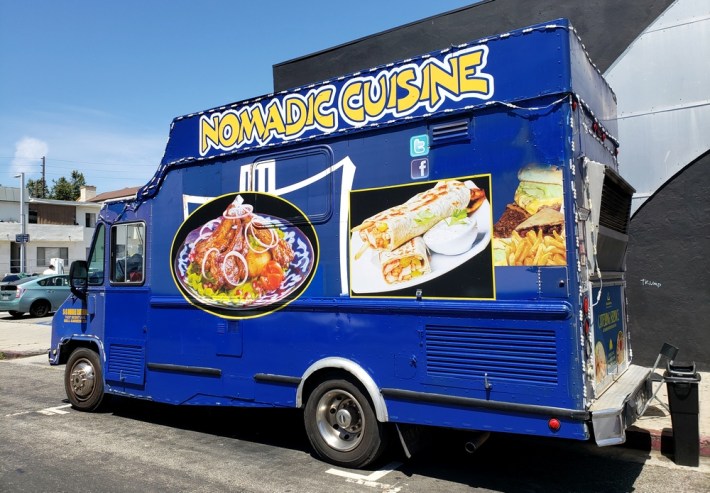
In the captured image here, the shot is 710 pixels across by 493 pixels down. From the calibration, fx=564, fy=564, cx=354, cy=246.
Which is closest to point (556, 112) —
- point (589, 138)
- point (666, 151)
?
point (589, 138)

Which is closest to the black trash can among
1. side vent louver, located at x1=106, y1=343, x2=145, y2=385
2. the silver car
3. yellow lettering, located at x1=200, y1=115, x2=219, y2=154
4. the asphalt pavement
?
the asphalt pavement

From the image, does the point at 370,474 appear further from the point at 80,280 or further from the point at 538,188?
the point at 80,280

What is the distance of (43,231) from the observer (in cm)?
4238

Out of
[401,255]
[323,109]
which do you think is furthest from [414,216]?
[323,109]

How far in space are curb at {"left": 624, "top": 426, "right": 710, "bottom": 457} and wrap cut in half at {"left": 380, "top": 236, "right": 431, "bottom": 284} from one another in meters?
3.05

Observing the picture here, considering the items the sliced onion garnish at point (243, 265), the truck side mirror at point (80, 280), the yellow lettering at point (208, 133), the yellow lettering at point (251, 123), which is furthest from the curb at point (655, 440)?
the truck side mirror at point (80, 280)

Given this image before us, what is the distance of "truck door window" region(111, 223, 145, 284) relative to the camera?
678 cm

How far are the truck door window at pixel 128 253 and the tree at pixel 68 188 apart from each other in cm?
6516

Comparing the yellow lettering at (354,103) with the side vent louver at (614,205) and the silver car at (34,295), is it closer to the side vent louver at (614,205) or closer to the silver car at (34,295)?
the side vent louver at (614,205)

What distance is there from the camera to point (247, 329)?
579 centimetres

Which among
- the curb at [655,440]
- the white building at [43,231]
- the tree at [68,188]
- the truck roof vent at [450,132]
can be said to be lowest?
the curb at [655,440]

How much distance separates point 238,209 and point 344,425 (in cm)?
246

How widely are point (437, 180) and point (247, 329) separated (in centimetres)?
251

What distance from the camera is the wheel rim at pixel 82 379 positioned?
290 inches
